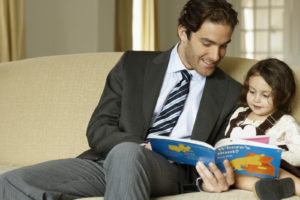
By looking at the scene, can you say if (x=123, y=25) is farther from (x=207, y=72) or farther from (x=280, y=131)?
(x=280, y=131)

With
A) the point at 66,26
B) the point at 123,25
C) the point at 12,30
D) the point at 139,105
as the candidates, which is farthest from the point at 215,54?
the point at 123,25

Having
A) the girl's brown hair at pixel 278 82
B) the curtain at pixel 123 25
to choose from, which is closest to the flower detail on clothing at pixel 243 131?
the girl's brown hair at pixel 278 82

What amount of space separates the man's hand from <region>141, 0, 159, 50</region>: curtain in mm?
4637

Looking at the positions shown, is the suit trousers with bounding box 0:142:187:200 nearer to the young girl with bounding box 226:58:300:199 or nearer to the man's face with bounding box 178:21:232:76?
the young girl with bounding box 226:58:300:199

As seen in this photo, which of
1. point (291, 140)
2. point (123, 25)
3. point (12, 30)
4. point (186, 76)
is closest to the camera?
point (291, 140)

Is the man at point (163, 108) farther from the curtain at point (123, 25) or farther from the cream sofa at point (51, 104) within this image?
the curtain at point (123, 25)

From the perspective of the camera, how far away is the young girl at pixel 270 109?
6.47 ft

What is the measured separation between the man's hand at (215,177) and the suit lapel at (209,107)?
37 centimetres

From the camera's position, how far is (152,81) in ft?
7.19

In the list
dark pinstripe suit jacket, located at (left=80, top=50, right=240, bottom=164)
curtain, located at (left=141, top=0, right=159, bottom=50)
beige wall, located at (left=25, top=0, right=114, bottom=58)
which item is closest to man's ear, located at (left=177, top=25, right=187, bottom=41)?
dark pinstripe suit jacket, located at (left=80, top=50, right=240, bottom=164)

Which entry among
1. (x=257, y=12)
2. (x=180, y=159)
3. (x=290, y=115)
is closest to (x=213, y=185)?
(x=180, y=159)

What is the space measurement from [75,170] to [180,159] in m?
0.42

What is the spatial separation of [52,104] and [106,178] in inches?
39.8

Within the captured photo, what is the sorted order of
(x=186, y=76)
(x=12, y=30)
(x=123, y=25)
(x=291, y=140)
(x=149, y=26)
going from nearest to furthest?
1. (x=291, y=140)
2. (x=186, y=76)
3. (x=12, y=30)
4. (x=123, y=25)
5. (x=149, y=26)
